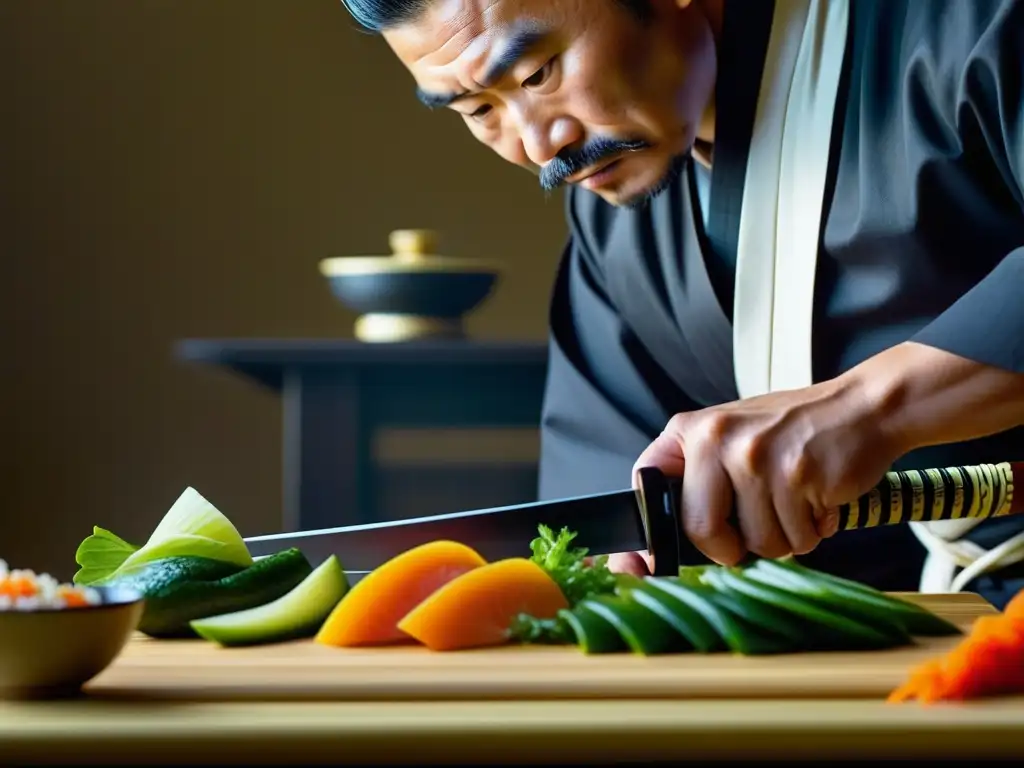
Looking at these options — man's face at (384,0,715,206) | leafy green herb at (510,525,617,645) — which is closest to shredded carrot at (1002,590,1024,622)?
leafy green herb at (510,525,617,645)

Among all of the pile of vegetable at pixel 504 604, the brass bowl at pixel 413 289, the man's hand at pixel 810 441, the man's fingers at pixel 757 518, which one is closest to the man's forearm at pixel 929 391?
the man's hand at pixel 810 441

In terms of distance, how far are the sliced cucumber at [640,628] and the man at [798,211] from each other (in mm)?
217

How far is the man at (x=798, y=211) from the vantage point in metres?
1.16

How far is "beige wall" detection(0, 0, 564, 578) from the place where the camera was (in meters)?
3.04

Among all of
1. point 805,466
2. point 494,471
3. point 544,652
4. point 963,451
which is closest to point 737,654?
point 544,652

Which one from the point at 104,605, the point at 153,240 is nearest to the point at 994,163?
the point at 104,605

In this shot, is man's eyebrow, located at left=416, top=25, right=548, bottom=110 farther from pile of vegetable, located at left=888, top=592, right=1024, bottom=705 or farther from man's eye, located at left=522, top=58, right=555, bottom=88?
pile of vegetable, located at left=888, top=592, right=1024, bottom=705

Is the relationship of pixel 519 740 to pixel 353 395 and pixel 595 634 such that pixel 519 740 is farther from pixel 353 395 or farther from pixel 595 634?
pixel 353 395

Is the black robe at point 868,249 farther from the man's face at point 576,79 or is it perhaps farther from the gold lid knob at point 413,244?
the gold lid knob at point 413,244

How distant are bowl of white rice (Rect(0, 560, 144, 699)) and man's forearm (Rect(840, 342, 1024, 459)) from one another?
24.8 inches

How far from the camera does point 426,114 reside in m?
3.09

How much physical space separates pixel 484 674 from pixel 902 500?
0.44 meters

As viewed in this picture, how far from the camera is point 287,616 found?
0.99 m

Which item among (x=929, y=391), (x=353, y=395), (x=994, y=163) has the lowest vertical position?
(x=929, y=391)
